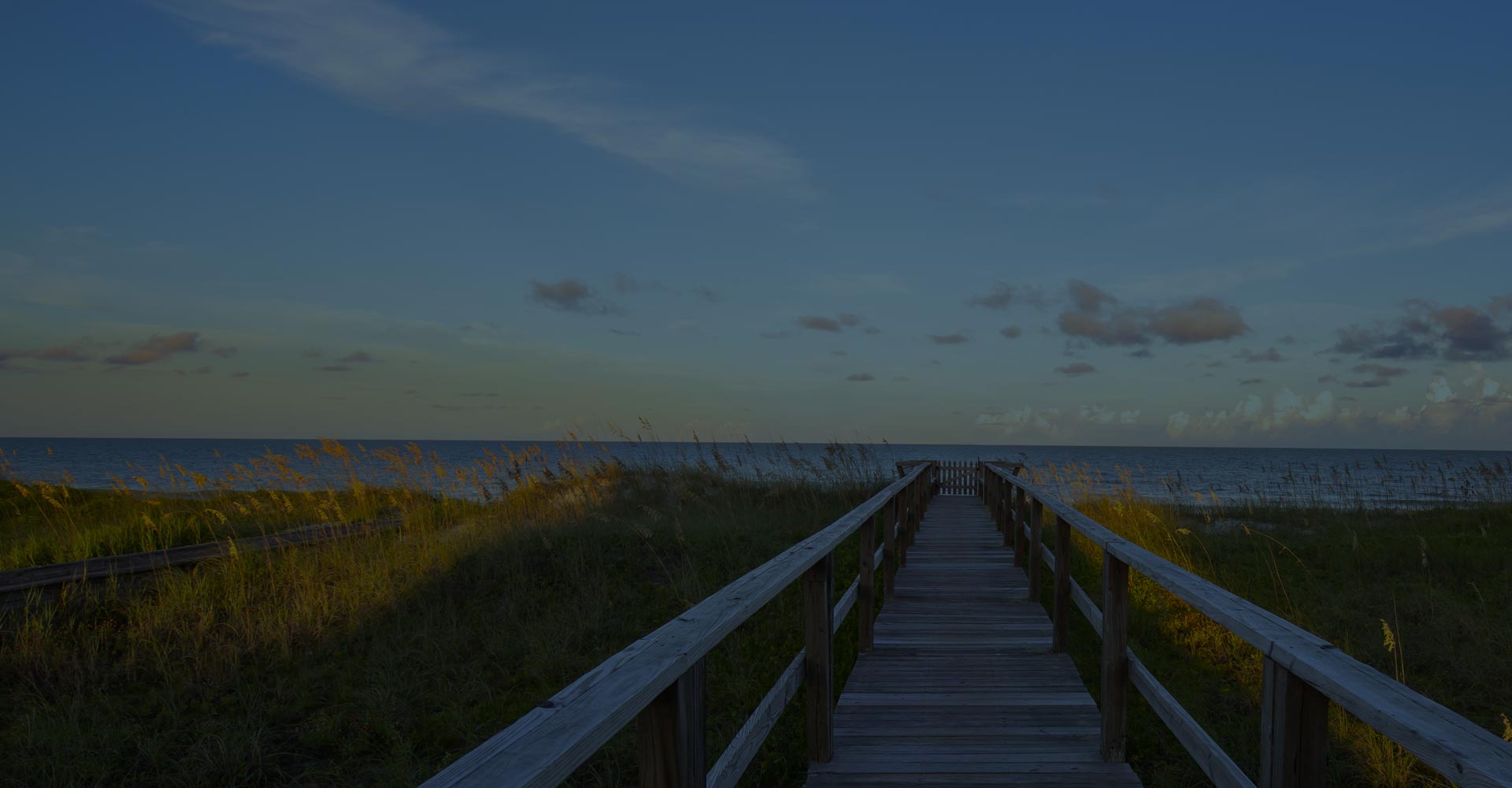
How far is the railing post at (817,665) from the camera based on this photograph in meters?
3.62

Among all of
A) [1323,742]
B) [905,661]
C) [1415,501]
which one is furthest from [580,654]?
[1415,501]

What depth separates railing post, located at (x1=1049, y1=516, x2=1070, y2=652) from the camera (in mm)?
5504

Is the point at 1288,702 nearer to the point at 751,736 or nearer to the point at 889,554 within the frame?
the point at 751,736

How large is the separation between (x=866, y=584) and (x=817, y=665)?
6.32ft

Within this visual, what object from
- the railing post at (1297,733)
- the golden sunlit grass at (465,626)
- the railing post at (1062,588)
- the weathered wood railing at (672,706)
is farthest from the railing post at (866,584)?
the railing post at (1297,733)

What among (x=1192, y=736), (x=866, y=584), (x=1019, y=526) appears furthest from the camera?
(x=1019, y=526)

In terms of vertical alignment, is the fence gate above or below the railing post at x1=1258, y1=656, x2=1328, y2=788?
below

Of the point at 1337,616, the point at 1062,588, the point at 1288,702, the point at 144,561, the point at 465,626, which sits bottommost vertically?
the point at 465,626

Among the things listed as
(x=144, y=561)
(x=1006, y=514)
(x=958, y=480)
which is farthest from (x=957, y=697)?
(x=958, y=480)

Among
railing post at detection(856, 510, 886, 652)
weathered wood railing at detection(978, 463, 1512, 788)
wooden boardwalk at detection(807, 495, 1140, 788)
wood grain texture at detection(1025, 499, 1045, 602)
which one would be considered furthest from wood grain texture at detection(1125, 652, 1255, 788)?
wood grain texture at detection(1025, 499, 1045, 602)

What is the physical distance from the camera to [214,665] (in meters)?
6.21

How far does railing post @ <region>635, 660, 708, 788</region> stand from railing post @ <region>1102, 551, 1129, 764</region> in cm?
238

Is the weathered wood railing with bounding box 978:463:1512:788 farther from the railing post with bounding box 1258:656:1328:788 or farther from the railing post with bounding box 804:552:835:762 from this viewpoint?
the railing post with bounding box 804:552:835:762

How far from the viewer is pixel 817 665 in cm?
362
